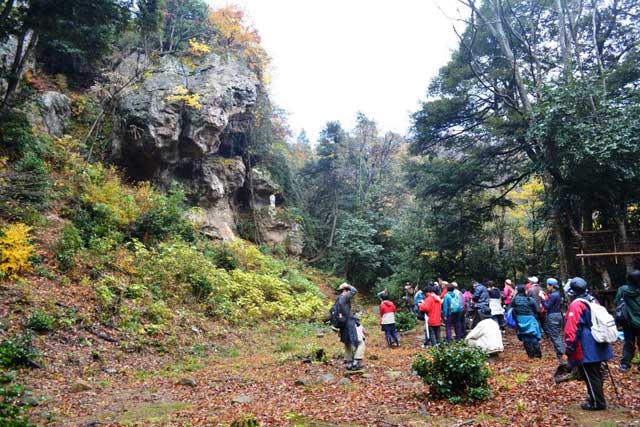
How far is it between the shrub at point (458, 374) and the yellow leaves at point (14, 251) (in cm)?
1052

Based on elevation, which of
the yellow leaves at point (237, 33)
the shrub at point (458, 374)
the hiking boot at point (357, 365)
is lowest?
the hiking boot at point (357, 365)

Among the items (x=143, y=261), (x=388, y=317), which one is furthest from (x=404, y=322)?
(x=143, y=261)

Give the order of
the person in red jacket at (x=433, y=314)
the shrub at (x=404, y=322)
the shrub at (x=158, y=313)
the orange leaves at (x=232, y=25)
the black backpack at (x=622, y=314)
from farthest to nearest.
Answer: the orange leaves at (x=232, y=25) → the shrub at (x=404, y=322) → the shrub at (x=158, y=313) → the person in red jacket at (x=433, y=314) → the black backpack at (x=622, y=314)

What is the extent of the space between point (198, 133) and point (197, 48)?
18.4ft

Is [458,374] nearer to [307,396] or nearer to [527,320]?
[307,396]

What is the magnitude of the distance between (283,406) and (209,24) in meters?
24.8

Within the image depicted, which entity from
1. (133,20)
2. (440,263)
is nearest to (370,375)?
(133,20)

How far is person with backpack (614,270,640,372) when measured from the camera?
6.57m

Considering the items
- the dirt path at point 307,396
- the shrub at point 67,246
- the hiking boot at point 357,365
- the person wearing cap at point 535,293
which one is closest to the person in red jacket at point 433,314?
the dirt path at point 307,396

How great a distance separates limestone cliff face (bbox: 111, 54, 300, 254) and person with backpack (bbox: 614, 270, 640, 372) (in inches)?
747

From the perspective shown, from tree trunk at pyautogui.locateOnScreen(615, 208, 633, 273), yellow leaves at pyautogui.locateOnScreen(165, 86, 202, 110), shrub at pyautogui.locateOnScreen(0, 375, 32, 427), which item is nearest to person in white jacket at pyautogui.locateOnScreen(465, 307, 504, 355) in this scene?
tree trunk at pyautogui.locateOnScreen(615, 208, 633, 273)

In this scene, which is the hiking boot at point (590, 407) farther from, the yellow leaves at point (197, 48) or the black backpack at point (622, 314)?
the yellow leaves at point (197, 48)

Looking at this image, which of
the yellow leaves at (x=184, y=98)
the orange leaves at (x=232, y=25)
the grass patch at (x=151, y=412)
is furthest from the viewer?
the orange leaves at (x=232, y=25)

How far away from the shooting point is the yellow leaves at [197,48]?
23.1m
